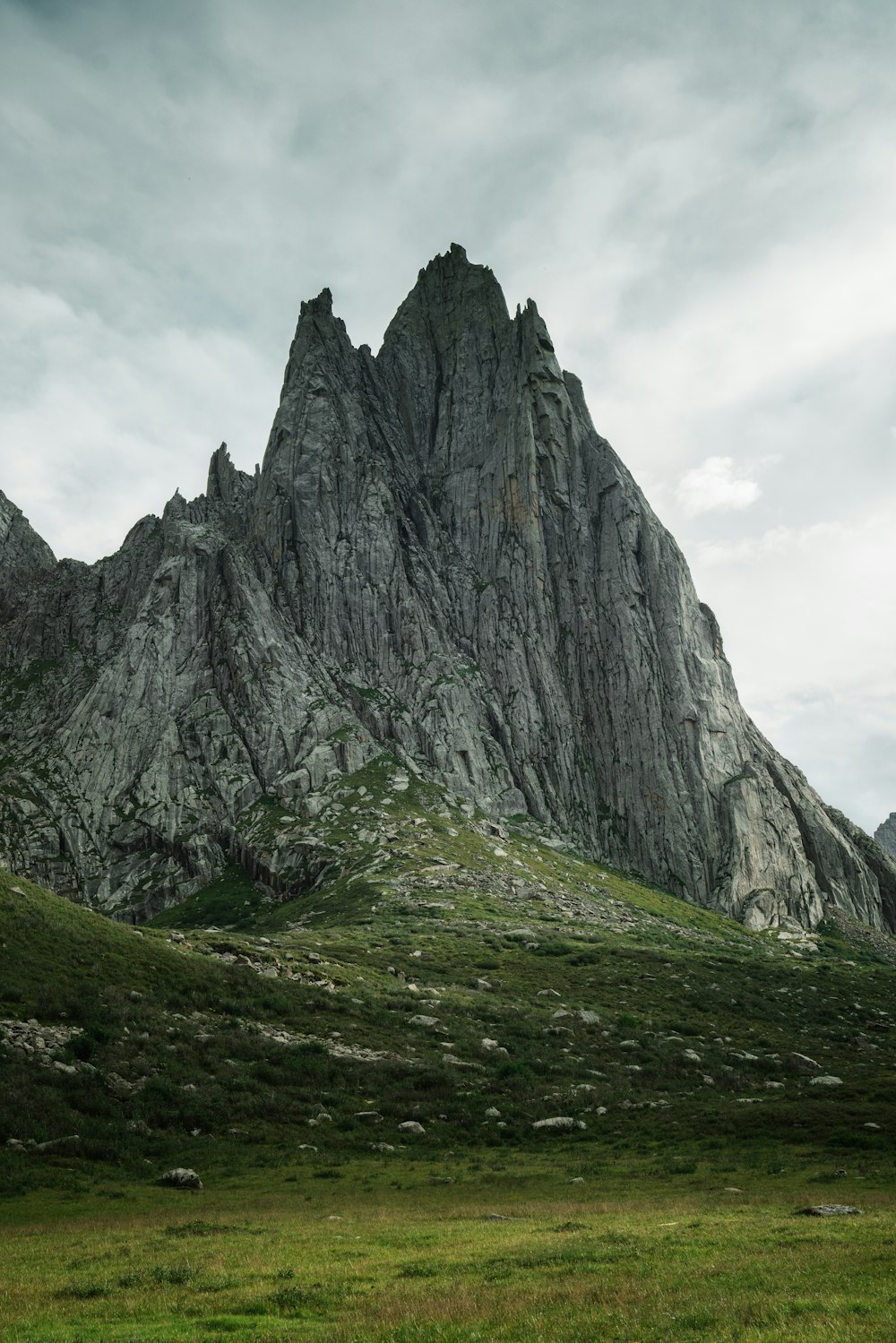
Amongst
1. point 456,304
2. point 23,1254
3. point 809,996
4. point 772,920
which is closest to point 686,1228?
point 23,1254

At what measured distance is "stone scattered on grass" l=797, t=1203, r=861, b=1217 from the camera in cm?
1934

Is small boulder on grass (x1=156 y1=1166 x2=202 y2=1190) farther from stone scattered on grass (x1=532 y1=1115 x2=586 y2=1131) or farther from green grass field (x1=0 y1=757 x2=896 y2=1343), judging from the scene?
stone scattered on grass (x1=532 y1=1115 x2=586 y2=1131)

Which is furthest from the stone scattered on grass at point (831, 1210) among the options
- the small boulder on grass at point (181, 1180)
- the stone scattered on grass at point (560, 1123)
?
the small boulder on grass at point (181, 1180)

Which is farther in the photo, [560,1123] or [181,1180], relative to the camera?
[560,1123]

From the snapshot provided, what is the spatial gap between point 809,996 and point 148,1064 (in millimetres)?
49984

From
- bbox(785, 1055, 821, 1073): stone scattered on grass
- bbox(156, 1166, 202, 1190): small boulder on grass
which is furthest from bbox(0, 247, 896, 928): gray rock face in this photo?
bbox(156, 1166, 202, 1190): small boulder on grass

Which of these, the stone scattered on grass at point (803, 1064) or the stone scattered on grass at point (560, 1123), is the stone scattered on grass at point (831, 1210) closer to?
the stone scattered on grass at point (560, 1123)

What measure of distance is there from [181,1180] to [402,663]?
12049cm

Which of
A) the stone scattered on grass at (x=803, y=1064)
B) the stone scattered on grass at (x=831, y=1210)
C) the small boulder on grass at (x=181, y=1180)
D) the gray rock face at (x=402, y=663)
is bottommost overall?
the stone scattered on grass at (x=803, y=1064)

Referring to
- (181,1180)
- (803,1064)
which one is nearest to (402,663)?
(803,1064)

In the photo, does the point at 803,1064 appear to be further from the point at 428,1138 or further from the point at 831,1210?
the point at 831,1210

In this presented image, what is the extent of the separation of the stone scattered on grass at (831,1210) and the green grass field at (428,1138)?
775mm

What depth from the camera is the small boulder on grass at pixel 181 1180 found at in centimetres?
2489

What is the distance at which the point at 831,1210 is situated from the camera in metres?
19.6
